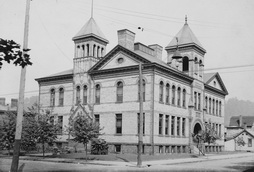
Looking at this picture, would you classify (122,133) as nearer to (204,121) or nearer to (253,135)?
(204,121)

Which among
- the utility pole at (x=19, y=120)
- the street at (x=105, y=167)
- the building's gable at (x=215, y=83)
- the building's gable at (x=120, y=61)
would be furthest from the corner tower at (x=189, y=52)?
the utility pole at (x=19, y=120)

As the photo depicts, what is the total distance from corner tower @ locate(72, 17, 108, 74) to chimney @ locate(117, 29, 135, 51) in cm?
386

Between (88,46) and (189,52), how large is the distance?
13382mm

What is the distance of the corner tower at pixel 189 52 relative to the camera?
152 feet

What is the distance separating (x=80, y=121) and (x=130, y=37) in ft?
51.3

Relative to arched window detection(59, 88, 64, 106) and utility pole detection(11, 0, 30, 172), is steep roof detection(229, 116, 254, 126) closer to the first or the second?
arched window detection(59, 88, 64, 106)

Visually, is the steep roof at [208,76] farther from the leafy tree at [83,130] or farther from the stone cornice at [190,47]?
the leafy tree at [83,130]

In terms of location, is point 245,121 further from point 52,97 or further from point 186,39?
point 52,97

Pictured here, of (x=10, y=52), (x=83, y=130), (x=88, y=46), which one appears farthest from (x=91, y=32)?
(x=10, y=52)

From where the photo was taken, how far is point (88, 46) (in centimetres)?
4475

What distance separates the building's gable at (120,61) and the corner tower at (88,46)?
2.86 m

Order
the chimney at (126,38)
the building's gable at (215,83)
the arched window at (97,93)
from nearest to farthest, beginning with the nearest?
1. the chimney at (126,38)
2. the arched window at (97,93)
3. the building's gable at (215,83)

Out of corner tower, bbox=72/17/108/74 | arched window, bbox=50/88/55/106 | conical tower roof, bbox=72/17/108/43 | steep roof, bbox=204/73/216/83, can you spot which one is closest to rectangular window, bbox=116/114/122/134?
corner tower, bbox=72/17/108/74

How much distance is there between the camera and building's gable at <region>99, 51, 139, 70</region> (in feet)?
130
